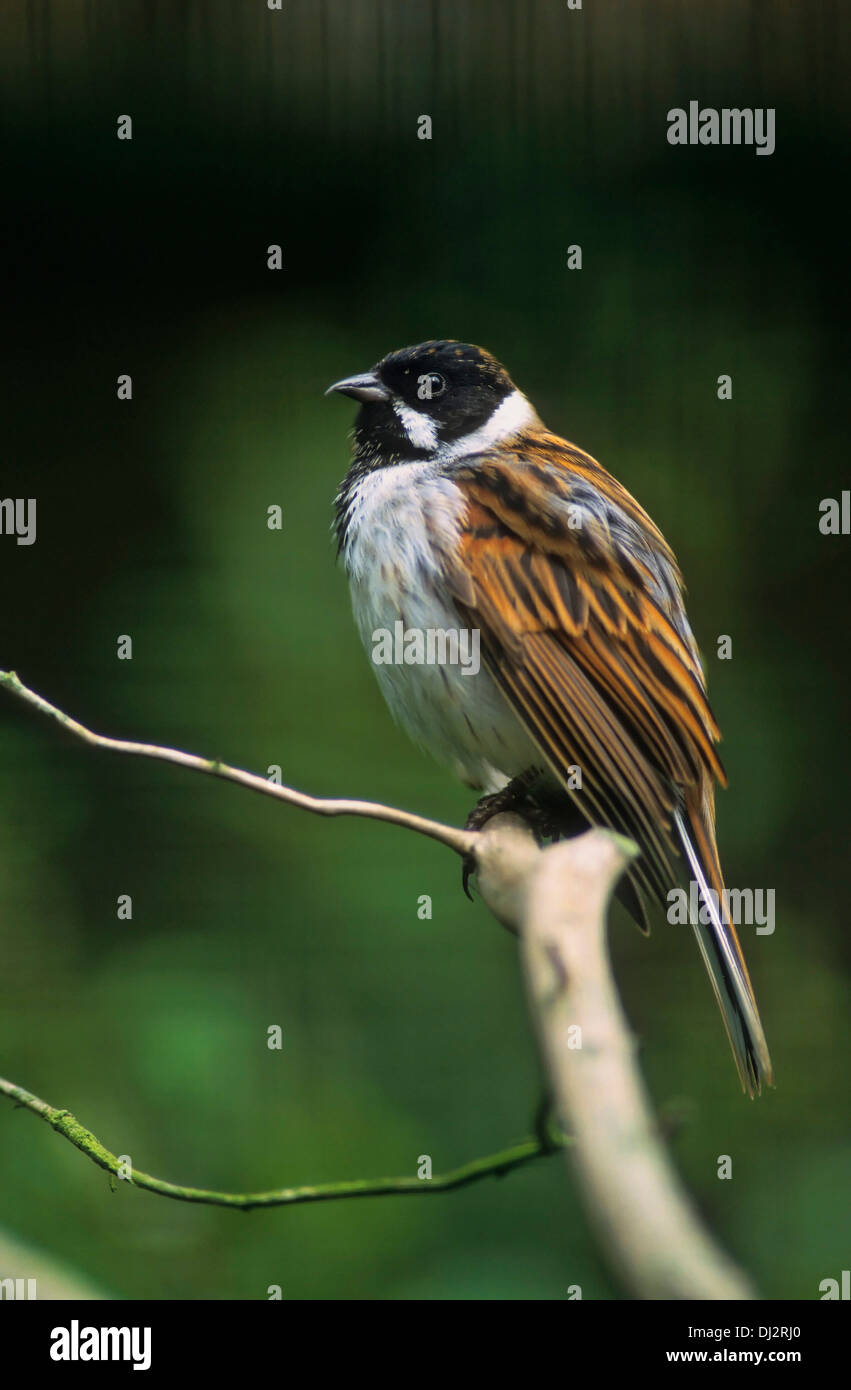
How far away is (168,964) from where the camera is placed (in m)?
3.57

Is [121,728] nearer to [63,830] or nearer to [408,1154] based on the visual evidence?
[63,830]

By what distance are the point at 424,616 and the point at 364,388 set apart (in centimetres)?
55

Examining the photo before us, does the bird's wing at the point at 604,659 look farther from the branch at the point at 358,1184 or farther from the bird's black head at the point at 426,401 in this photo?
the branch at the point at 358,1184

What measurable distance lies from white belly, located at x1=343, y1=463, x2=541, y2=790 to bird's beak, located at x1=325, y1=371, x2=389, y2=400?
195 millimetres

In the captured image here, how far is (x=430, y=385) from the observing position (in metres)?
2.72

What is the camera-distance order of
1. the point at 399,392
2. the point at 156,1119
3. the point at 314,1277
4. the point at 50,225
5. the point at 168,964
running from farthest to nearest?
the point at 50,225 < the point at 168,964 < the point at 156,1119 < the point at 314,1277 < the point at 399,392

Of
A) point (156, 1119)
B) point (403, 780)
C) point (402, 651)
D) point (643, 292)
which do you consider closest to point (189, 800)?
point (403, 780)

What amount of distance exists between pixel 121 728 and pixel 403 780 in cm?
82

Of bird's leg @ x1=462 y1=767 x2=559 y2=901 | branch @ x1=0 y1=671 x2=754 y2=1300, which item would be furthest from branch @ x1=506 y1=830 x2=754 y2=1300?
bird's leg @ x1=462 y1=767 x2=559 y2=901

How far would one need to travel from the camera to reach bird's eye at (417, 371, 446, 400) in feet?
8.91

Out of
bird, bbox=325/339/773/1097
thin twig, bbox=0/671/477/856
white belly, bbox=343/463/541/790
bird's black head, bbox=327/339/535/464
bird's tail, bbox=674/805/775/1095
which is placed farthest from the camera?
bird's black head, bbox=327/339/535/464

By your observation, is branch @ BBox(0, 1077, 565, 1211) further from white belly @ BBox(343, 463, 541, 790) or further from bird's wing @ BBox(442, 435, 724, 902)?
white belly @ BBox(343, 463, 541, 790)

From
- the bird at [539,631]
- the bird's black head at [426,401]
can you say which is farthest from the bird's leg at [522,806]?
the bird's black head at [426,401]

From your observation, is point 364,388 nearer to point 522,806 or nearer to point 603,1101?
point 522,806
